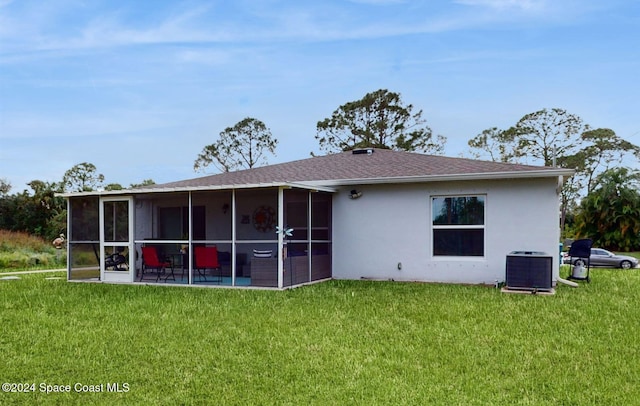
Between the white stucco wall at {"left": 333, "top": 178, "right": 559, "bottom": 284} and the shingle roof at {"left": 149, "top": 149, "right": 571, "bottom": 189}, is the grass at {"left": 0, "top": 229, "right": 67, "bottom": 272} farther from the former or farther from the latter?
the white stucco wall at {"left": 333, "top": 178, "right": 559, "bottom": 284}

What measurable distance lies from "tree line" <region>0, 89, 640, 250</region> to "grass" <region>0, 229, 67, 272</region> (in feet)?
22.5

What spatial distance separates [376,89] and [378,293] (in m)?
27.2

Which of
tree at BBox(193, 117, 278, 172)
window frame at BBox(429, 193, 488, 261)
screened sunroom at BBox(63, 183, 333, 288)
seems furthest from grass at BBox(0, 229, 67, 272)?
tree at BBox(193, 117, 278, 172)

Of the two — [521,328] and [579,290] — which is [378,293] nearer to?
[521,328]

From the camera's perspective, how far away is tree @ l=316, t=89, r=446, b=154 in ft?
112

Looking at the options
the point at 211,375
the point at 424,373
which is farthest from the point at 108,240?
the point at 424,373

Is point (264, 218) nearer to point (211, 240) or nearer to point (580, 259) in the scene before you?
point (211, 240)

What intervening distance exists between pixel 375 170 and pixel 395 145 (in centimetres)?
2215

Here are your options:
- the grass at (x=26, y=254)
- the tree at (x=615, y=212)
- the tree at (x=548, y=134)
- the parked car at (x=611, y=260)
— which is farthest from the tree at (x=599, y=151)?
the grass at (x=26, y=254)

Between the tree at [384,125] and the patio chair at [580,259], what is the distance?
22637mm

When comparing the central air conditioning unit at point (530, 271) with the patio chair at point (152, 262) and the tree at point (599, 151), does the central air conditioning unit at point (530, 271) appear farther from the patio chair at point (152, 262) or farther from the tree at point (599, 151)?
the tree at point (599, 151)

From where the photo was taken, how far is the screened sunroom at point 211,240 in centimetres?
1074

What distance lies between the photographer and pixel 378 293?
936 cm

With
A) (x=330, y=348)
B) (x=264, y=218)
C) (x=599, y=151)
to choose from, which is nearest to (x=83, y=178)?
(x=264, y=218)
